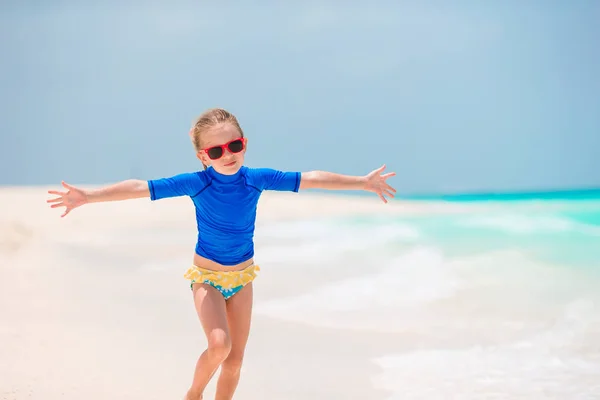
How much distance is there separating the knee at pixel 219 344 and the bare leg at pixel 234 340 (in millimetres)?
233

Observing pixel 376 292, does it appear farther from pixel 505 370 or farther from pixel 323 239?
pixel 323 239

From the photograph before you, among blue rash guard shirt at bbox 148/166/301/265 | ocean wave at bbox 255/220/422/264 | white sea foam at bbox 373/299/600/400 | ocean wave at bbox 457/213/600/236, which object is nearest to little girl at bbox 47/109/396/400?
blue rash guard shirt at bbox 148/166/301/265

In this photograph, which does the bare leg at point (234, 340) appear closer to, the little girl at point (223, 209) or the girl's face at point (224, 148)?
the little girl at point (223, 209)

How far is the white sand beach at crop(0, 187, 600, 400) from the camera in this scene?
4.06 m

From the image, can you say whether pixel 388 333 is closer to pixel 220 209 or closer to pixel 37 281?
pixel 220 209

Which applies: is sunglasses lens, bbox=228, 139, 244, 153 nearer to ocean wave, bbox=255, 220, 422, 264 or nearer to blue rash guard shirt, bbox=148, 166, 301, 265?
blue rash guard shirt, bbox=148, 166, 301, 265

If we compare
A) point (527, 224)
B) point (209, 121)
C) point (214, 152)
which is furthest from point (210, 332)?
point (527, 224)

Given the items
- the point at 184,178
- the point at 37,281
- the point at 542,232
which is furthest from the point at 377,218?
the point at 184,178

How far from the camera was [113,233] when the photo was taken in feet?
34.7

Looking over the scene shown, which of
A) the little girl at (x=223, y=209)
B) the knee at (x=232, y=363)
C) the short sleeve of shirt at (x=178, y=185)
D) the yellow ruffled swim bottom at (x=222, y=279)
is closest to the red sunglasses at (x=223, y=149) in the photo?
the little girl at (x=223, y=209)

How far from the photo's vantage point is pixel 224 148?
3.15m

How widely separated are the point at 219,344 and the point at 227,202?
0.62 metres

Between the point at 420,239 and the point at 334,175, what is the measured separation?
25.1 feet

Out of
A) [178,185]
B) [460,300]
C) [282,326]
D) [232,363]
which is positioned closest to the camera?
[178,185]
